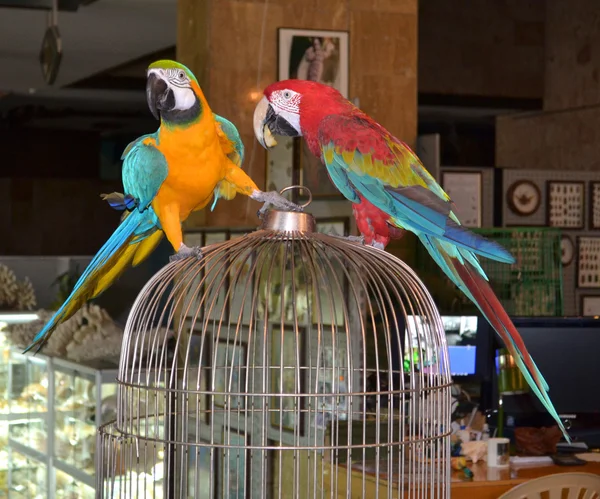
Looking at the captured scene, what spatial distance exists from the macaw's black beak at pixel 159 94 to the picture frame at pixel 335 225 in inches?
79.9

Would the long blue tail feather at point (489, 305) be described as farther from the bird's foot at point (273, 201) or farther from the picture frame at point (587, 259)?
the picture frame at point (587, 259)

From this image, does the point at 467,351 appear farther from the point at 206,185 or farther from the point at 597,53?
the point at 597,53

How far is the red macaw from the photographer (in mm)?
1521

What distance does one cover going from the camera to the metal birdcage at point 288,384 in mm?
1613

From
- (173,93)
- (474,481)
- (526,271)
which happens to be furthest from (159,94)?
(526,271)

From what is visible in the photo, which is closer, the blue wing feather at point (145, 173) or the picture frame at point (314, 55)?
the blue wing feather at point (145, 173)

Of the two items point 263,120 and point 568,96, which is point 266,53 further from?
point 568,96

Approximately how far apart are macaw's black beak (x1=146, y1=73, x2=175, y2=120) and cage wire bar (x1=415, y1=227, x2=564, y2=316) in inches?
104

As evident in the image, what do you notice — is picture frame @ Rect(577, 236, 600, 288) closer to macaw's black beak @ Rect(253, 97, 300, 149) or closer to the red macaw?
the red macaw

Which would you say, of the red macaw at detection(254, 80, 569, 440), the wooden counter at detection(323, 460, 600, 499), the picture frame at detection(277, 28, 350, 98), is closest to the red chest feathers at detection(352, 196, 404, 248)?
the red macaw at detection(254, 80, 569, 440)

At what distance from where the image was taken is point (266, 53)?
13.0 ft

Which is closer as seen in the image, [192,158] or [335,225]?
[192,158]

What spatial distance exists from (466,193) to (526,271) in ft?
2.82

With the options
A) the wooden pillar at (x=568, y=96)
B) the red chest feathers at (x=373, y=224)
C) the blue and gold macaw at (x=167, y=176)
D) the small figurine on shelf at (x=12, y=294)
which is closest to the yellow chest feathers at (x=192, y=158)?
the blue and gold macaw at (x=167, y=176)
